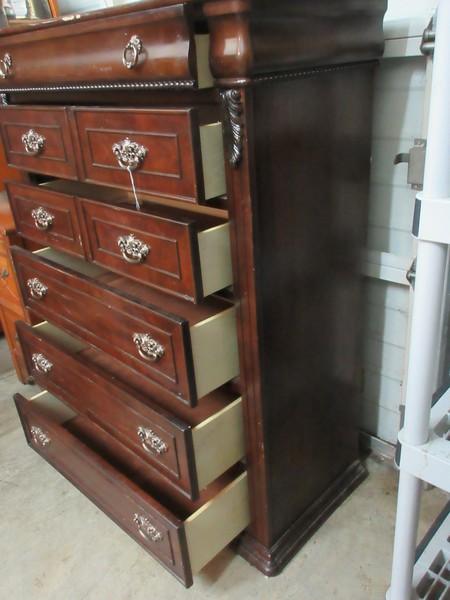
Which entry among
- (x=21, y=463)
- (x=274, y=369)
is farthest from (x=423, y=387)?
(x=21, y=463)

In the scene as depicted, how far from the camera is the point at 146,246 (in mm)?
920

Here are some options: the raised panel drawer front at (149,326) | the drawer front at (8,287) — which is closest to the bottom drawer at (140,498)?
the raised panel drawer front at (149,326)

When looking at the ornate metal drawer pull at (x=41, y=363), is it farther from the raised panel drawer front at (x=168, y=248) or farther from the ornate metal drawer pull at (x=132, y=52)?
the ornate metal drawer pull at (x=132, y=52)

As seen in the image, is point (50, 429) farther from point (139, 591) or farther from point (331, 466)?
point (331, 466)

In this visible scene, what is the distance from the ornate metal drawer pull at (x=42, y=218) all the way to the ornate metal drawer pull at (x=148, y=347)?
0.37 m

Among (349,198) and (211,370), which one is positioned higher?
(349,198)

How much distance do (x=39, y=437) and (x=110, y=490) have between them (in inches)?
13.6

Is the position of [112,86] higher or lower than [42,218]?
higher

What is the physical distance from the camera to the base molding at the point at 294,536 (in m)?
1.16

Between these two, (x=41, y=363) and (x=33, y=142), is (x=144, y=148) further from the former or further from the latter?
(x=41, y=363)

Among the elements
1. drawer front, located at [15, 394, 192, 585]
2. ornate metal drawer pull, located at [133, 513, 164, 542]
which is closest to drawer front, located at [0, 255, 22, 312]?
drawer front, located at [15, 394, 192, 585]

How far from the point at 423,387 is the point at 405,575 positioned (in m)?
0.37

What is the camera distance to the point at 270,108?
80cm

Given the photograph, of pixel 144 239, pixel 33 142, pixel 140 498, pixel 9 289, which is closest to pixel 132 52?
pixel 144 239
